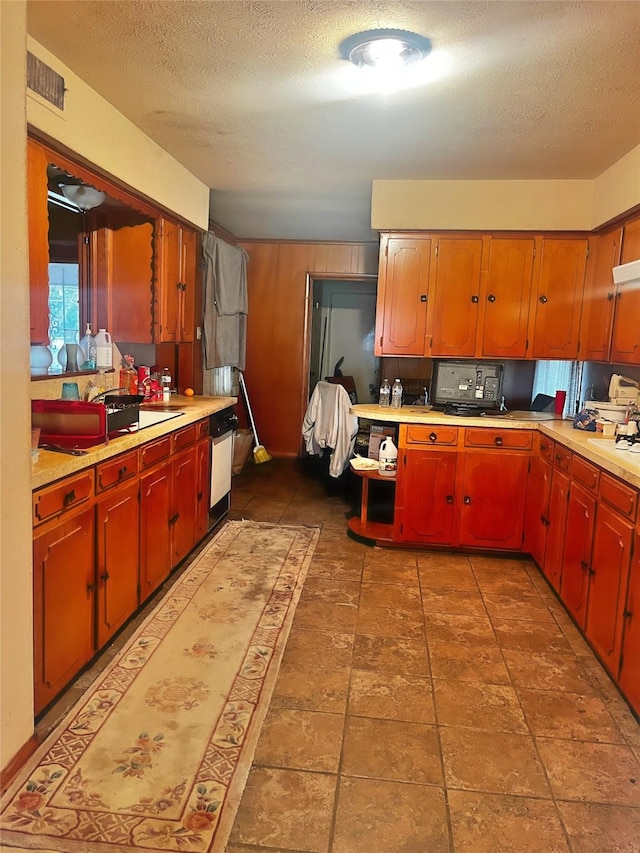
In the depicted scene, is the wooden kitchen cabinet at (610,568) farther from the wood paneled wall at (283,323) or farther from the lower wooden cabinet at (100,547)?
the wood paneled wall at (283,323)

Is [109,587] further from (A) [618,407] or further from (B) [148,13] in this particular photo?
(A) [618,407]

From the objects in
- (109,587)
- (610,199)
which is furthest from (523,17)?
(109,587)

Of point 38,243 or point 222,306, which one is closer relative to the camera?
point 38,243

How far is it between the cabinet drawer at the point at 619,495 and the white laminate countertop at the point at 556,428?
3 cm

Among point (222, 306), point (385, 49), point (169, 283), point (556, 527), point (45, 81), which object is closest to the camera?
point (385, 49)

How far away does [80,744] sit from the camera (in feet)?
6.50

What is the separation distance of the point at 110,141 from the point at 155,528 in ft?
6.00

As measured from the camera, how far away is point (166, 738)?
6.69 ft

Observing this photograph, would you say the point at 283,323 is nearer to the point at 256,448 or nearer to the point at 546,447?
the point at 256,448

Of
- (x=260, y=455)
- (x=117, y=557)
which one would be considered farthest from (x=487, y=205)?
(x=260, y=455)

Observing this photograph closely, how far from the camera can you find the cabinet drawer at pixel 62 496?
1.95 meters

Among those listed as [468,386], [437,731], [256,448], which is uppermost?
[468,386]

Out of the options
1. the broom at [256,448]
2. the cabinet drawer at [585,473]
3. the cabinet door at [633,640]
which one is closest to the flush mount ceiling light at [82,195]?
the cabinet drawer at [585,473]

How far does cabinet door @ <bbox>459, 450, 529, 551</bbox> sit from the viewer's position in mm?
3762
